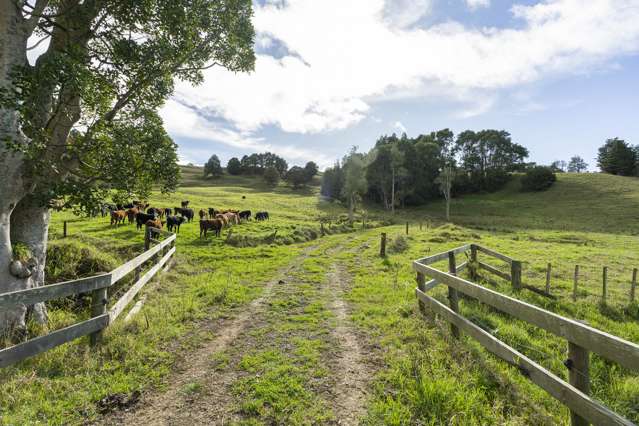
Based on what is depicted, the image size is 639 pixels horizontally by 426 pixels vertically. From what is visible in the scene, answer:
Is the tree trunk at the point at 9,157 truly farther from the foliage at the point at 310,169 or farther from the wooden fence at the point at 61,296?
the foliage at the point at 310,169

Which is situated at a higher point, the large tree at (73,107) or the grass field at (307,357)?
the large tree at (73,107)

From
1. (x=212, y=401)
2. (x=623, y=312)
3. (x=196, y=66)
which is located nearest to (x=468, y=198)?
(x=623, y=312)

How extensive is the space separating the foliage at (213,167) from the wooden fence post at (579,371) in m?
97.8

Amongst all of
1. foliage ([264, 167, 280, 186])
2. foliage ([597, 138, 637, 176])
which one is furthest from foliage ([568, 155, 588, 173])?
foliage ([264, 167, 280, 186])

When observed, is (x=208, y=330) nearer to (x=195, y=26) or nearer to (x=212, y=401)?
(x=212, y=401)

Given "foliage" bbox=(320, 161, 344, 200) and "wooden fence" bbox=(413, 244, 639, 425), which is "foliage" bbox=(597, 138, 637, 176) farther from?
"wooden fence" bbox=(413, 244, 639, 425)

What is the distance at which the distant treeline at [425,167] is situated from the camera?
5827cm

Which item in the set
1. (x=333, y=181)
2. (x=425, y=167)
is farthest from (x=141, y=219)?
(x=425, y=167)

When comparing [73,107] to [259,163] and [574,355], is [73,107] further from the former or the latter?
[259,163]

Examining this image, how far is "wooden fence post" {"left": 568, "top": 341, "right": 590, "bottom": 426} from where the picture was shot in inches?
120

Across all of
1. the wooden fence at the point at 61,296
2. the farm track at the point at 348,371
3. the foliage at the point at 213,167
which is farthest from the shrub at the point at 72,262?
the foliage at the point at 213,167

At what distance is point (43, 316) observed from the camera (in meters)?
6.40

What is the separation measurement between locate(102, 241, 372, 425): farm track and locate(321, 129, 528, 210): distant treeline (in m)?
41.7

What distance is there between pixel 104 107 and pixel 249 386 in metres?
7.08
